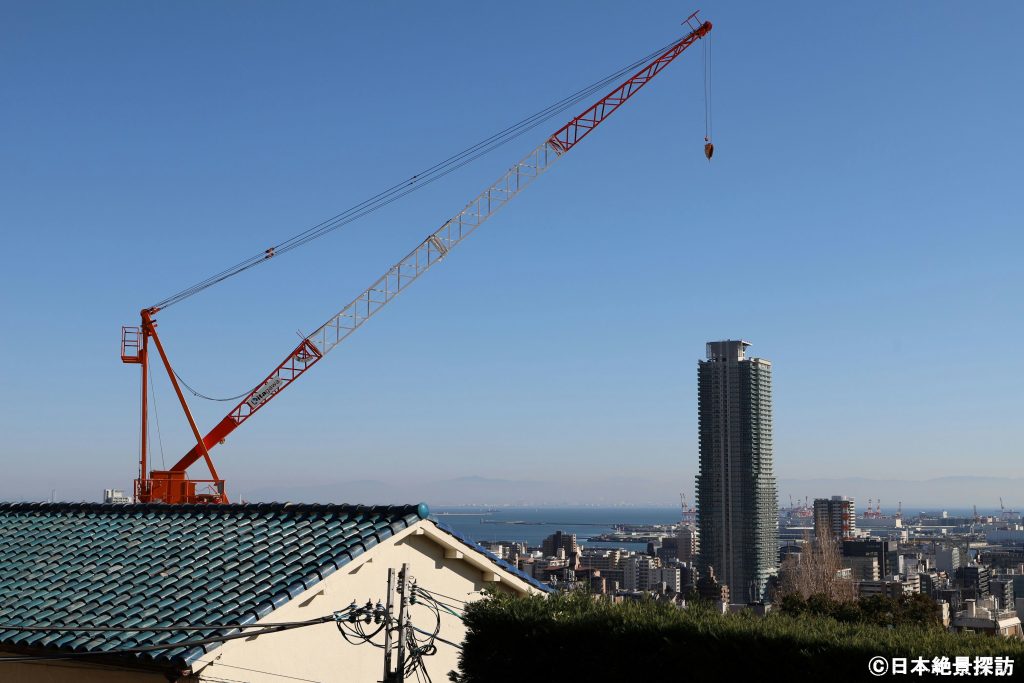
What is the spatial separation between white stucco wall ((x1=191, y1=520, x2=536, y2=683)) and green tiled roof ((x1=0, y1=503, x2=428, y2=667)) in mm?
236

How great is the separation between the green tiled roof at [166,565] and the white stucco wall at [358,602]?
0.77 feet

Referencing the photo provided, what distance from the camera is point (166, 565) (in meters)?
12.8

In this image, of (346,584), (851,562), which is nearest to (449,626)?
(346,584)

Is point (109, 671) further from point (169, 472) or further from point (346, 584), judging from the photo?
point (169, 472)

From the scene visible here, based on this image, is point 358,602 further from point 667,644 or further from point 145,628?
point 667,644

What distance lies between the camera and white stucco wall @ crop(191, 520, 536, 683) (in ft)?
36.0

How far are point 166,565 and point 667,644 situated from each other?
257 inches

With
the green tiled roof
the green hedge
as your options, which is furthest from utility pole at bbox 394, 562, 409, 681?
the green tiled roof

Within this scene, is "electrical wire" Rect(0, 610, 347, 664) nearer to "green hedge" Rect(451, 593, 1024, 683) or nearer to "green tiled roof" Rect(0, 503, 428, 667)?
"green tiled roof" Rect(0, 503, 428, 667)

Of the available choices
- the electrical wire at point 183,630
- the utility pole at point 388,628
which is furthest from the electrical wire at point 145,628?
the utility pole at point 388,628

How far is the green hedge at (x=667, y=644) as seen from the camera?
8.79 meters

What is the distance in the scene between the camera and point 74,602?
12281 mm

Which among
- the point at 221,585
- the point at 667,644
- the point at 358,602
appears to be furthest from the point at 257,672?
the point at 667,644

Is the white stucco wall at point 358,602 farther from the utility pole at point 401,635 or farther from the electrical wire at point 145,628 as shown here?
the utility pole at point 401,635
